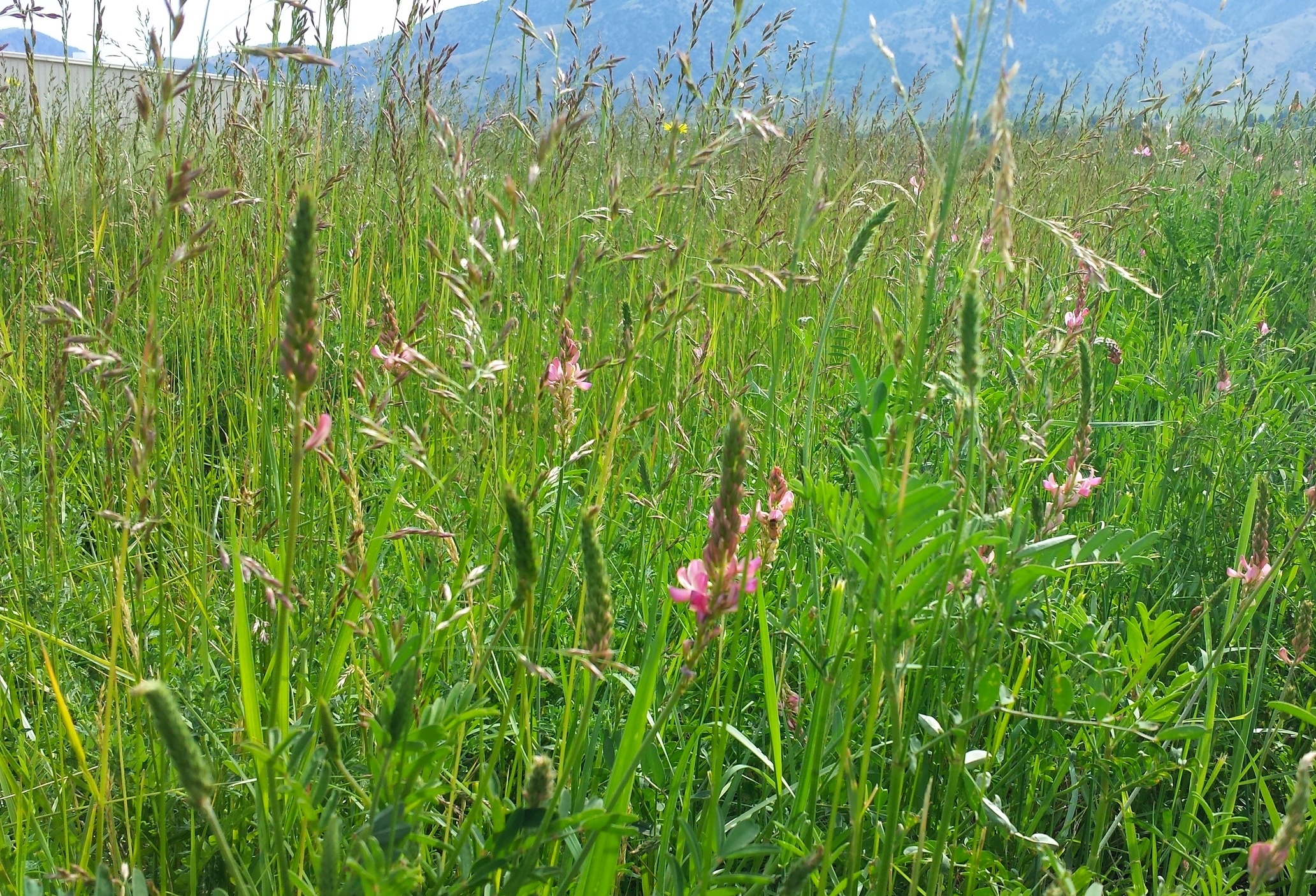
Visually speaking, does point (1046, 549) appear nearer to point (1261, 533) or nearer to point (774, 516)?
point (774, 516)

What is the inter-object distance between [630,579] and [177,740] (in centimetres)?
115

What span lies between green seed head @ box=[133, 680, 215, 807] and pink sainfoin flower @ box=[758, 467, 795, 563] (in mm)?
656

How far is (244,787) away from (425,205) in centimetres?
294

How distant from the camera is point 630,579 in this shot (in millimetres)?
1688

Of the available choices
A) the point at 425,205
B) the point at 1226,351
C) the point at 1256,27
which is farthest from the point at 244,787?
the point at 1256,27

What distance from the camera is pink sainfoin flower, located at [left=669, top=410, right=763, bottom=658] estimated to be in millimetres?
642

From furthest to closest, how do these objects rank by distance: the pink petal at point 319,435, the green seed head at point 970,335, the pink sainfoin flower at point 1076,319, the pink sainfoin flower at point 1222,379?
the pink sainfoin flower at point 1222,379
the pink sainfoin flower at point 1076,319
the green seed head at point 970,335
the pink petal at point 319,435

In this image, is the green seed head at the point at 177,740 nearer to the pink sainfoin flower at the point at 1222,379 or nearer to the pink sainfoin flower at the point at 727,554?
the pink sainfoin flower at the point at 727,554

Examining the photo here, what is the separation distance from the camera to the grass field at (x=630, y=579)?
2.71 ft

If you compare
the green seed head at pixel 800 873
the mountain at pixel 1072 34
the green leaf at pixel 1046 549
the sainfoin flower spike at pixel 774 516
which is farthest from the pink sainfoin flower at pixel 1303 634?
the mountain at pixel 1072 34

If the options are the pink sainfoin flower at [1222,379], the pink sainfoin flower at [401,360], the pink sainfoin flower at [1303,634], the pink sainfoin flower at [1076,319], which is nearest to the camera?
the pink sainfoin flower at [401,360]

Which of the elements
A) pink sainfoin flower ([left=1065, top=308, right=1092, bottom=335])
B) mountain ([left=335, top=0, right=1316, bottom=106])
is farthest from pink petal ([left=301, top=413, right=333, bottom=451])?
mountain ([left=335, top=0, right=1316, bottom=106])

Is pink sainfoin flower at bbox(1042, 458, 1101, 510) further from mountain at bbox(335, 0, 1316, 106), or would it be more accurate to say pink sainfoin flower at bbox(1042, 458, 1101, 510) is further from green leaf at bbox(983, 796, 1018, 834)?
mountain at bbox(335, 0, 1316, 106)

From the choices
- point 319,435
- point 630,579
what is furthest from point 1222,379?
point 319,435
